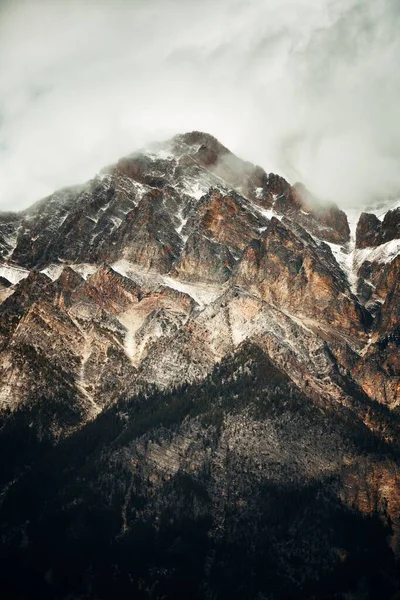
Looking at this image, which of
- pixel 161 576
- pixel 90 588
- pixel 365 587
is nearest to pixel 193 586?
pixel 161 576

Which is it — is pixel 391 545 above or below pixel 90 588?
above

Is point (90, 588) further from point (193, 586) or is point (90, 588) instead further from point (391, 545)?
point (391, 545)

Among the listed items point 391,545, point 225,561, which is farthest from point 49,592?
point 391,545

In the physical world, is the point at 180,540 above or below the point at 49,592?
above

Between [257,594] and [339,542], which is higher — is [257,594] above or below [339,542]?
below

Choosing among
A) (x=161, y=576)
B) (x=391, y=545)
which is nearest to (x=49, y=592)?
(x=161, y=576)

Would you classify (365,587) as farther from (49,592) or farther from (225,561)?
(49,592)

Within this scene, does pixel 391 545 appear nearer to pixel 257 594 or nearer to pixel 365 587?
pixel 365 587
